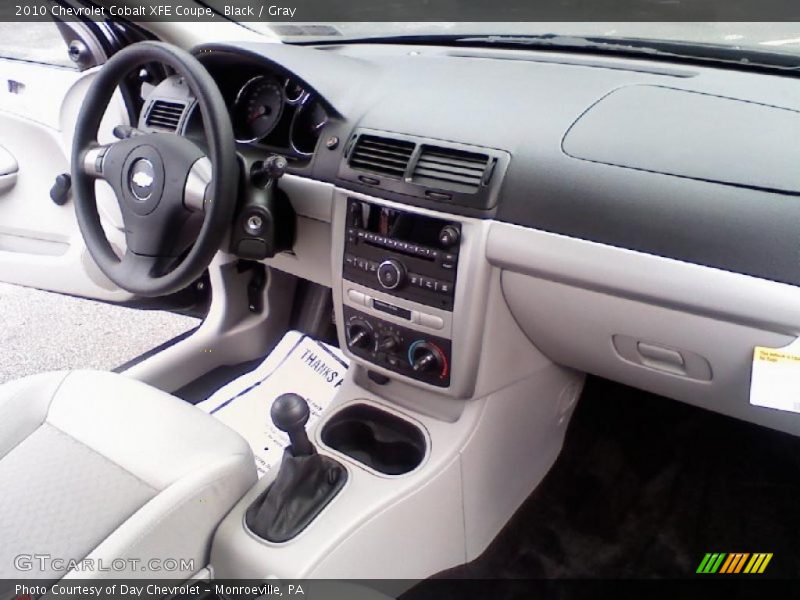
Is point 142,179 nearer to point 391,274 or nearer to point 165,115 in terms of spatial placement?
point 165,115

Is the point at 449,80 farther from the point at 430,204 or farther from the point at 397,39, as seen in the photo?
the point at 397,39

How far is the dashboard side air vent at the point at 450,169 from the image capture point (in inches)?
47.2

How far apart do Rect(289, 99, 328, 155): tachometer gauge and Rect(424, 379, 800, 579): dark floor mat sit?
86 cm

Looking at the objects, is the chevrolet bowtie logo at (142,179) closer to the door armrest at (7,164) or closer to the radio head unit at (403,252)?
the radio head unit at (403,252)

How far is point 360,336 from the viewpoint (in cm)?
144

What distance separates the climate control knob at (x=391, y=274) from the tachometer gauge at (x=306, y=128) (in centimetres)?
32

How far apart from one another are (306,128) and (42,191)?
42.9 inches

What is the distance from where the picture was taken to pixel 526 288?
1.25m

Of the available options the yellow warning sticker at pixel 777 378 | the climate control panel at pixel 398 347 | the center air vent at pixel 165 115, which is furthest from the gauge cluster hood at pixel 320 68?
the yellow warning sticker at pixel 777 378

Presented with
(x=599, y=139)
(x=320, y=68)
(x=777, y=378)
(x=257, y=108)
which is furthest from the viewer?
(x=257, y=108)


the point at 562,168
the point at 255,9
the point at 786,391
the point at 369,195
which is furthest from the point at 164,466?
the point at 255,9

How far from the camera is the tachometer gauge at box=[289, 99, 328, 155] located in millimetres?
1495

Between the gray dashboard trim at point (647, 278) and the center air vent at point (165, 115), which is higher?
the center air vent at point (165, 115)

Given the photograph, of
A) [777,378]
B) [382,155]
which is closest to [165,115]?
[382,155]
